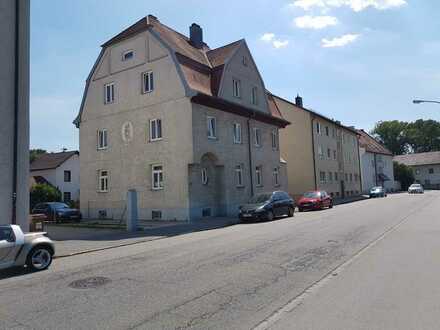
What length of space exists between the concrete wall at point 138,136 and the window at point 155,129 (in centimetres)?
32

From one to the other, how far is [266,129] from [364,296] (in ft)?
83.9

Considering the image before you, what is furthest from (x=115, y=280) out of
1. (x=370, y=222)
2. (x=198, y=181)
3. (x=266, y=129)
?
(x=266, y=129)

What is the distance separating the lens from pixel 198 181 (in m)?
23.3

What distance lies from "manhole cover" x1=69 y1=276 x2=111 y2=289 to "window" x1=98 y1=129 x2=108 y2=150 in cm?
2021

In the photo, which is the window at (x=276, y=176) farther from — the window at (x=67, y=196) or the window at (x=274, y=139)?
the window at (x=67, y=196)

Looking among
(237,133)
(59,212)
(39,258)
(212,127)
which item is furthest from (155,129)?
(39,258)

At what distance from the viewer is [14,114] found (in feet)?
43.1

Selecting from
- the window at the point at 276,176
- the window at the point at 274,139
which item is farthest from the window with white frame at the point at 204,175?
the window at the point at 274,139

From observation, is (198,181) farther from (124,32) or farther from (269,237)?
(124,32)

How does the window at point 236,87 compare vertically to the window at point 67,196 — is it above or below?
above

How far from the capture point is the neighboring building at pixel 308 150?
42.1 meters

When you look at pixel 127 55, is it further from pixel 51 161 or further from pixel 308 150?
pixel 51 161

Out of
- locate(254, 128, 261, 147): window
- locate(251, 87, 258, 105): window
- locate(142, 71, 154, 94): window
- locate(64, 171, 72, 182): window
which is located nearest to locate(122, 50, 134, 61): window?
locate(142, 71, 154, 94): window

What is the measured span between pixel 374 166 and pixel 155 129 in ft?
181
